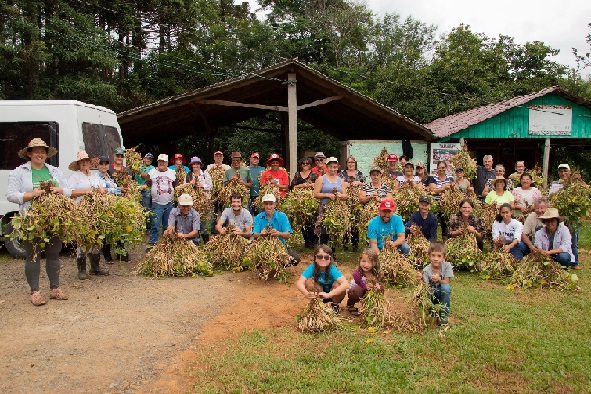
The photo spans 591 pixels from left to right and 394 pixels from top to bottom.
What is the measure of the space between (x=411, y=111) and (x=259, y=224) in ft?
57.5

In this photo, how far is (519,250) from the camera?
877 centimetres

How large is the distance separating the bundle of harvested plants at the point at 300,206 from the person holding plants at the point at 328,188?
0.40 feet

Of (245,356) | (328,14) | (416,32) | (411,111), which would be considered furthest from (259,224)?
(416,32)

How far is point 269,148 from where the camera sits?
1017 inches

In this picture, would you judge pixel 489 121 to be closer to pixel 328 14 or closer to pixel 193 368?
pixel 193 368

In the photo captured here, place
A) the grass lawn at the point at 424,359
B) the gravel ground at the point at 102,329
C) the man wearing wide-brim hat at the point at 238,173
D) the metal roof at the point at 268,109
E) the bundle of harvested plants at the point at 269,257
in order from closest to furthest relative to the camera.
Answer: the grass lawn at the point at 424,359 < the gravel ground at the point at 102,329 < the bundle of harvested plants at the point at 269,257 < the man wearing wide-brim hat at the point at 238,173 < the metal roof at the point at 268,109

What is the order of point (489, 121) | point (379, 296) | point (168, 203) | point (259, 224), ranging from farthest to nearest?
point (489, 121), point (168, 203), point (259, 224), point (379, 296)

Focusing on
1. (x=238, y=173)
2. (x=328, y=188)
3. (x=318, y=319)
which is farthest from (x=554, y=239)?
(x=238, y=173)

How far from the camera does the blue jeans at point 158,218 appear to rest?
9.62 m

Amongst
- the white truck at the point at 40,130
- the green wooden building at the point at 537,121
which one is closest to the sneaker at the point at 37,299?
the white truck at the point at 40,130

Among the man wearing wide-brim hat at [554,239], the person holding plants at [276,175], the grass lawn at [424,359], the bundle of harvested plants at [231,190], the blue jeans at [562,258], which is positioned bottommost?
the grass lawn at [424,359]

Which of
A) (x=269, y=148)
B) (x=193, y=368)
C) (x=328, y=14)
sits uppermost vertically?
(x=328, y=14)

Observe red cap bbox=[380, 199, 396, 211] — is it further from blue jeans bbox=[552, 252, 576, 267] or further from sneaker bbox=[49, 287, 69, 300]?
sneaker bbox=[49, 287, 69, 300]

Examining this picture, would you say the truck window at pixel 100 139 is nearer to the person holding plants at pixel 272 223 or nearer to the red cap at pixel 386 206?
the person holding plants at pixel 272 223
